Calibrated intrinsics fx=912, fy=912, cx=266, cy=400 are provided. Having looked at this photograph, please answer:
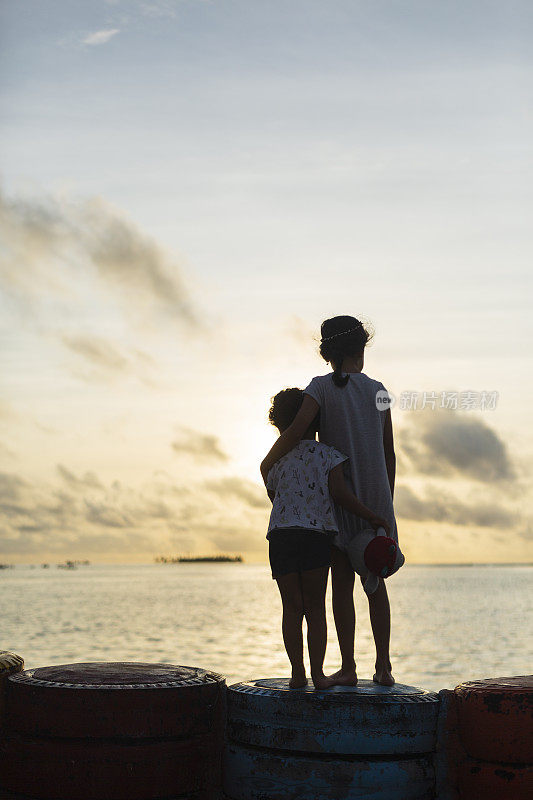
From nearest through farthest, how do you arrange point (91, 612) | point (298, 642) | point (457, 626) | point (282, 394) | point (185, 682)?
1. point (185, 682)
2. point (298, 642)
3. point (282, 394)
4. point (457, 626)
5. point (91, 612)

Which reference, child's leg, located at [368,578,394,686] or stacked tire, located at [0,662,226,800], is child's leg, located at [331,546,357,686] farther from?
stacked tire, located at [0,662,226,800]

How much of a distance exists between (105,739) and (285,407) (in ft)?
6.37

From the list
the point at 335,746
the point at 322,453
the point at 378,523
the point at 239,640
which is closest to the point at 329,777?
the point at 335,746

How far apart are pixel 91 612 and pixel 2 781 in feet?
293

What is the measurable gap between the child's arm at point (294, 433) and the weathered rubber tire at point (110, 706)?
1239 millimetres

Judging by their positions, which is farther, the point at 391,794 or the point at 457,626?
the point at 457,626

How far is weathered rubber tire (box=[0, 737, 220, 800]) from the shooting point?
4.03 metres

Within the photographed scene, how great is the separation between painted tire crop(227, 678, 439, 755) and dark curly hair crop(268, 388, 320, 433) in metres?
1.46

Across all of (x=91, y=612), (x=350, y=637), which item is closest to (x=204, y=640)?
(x=91, y=612)

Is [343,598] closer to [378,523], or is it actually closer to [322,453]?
[378,523]

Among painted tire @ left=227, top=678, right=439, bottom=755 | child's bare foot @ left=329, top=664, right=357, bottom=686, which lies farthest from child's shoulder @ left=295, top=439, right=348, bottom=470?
painted tire @ left=227, top=678, right=439, bottom=755

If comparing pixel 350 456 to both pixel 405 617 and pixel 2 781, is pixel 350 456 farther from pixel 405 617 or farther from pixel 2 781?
pixel 405 617

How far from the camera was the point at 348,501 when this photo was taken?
15.9 ft

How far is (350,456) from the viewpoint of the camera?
5031 millimetres
